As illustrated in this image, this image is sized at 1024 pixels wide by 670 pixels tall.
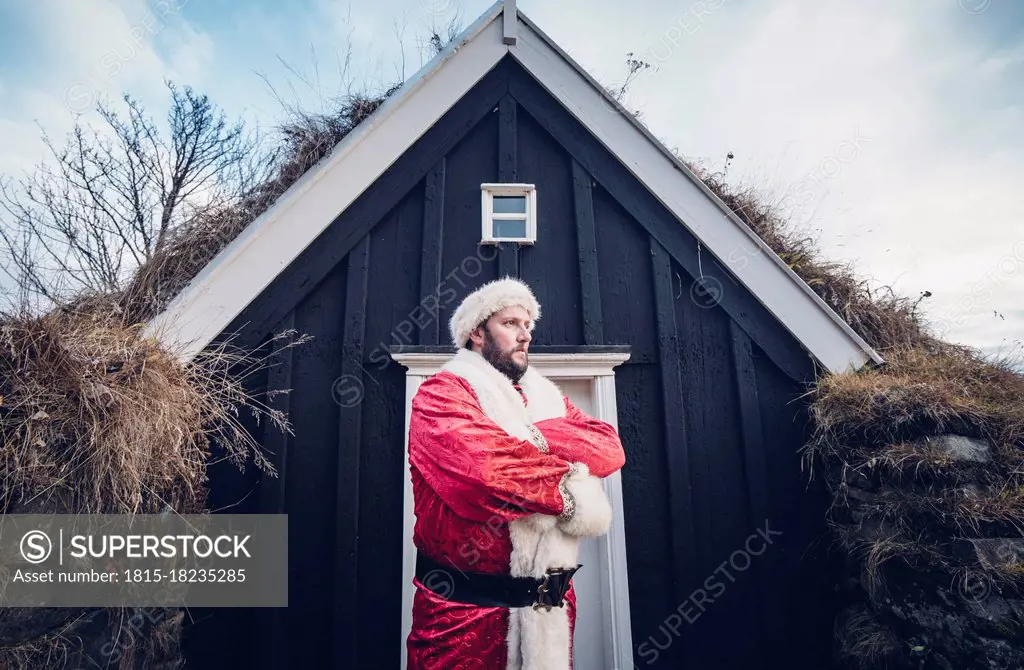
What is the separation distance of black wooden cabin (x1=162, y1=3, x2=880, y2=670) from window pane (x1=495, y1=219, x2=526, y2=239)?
12 cm

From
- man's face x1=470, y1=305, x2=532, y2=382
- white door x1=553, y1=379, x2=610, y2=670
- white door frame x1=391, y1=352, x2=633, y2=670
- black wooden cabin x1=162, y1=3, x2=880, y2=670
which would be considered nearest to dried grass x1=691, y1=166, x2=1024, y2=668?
black wooden cabin x1=162, y1=3, x2=880, y2=670

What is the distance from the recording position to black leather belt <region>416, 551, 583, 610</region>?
1929 mm

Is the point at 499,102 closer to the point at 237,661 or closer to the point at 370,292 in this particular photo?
the point at 370,292

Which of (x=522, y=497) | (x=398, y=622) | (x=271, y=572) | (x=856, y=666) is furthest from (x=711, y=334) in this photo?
(x=271, y=572)

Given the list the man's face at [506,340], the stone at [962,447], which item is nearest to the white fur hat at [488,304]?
the man's face at [506,340]

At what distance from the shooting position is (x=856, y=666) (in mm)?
2895

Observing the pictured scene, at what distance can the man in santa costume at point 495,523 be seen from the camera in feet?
6.12

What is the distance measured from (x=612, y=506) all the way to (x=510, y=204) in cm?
220

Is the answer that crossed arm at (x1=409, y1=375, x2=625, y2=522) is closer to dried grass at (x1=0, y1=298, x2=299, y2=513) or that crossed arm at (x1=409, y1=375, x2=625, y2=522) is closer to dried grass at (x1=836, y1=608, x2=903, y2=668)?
dried grass at (x1=0, y1=298, x2=299, y2=513)

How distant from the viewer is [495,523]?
193 centimetres
